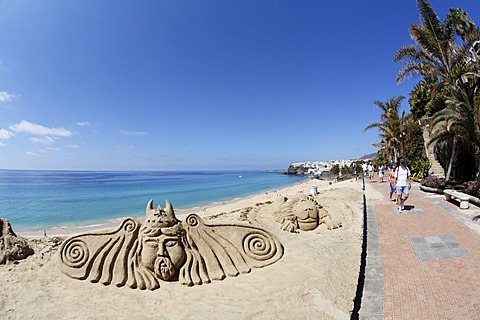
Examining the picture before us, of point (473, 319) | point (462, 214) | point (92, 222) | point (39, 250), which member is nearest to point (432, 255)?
point (473, 319)

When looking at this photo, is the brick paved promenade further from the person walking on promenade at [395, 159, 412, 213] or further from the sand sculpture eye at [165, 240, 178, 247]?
the sand sculpture eye at [165, 240, 178, 247]

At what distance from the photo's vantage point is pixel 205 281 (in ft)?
13.9

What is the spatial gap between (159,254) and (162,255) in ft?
0.16

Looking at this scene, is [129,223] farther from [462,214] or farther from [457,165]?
[457,165]

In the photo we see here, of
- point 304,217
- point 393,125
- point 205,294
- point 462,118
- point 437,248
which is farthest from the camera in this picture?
point 393,125

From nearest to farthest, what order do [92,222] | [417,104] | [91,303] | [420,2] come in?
[91,303], [420,2], [92,222], [417,104]

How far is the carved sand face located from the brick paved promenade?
286 centimetres

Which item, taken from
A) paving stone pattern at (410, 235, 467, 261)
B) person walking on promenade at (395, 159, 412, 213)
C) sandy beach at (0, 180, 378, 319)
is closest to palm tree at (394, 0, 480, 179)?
person walking on promenade at (395, 159, 412, 213)

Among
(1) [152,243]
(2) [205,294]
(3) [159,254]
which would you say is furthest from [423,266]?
(1) [152,243]

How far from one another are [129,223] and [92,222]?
54.6 feet

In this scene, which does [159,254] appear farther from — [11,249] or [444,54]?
[444,54]

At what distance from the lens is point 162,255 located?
13.6ft

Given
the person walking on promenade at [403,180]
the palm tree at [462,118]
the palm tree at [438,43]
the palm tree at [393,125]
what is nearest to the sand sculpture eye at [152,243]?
the person walking on promenade at [403,180]

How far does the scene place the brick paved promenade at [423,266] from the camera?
3.75m
